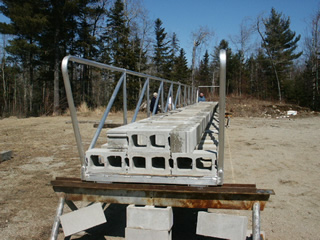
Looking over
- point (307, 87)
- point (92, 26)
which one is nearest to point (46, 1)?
point (92, 26)

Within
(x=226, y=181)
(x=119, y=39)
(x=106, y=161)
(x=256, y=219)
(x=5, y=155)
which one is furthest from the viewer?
(x=119, y=39)

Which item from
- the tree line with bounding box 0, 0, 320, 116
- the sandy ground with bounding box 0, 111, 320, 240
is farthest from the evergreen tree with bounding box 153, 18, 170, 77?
the sandy ground with bounding box 0, 111, 320, 240

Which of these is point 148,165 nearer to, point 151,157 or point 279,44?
point 151,157

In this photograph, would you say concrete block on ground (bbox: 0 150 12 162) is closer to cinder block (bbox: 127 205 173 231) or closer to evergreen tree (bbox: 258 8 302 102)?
cinder block (bbox: 127 205 173 231)

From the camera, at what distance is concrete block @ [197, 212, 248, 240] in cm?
230

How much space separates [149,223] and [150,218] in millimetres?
41

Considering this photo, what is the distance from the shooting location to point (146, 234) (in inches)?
92.0

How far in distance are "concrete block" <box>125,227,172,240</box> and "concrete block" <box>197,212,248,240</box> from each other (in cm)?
29

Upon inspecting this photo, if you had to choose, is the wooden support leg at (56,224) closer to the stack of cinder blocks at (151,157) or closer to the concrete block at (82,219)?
the concrete block at (82,219)

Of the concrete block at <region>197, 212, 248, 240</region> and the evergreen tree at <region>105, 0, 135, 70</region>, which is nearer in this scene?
the concrete block at <region>197, 212, 248, 240</region>

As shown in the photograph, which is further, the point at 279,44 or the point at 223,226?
the point at 279,44

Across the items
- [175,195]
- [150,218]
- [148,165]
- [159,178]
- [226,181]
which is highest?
[148,165]

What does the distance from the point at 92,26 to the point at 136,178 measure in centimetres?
2784

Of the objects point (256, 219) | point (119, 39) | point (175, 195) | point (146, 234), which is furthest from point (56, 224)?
point (119, 39)
